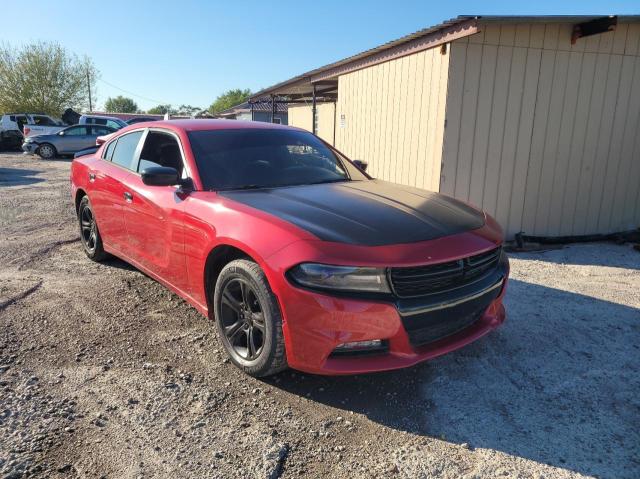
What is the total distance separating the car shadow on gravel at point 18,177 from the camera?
12.5m

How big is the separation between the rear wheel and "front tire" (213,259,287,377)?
2039cm

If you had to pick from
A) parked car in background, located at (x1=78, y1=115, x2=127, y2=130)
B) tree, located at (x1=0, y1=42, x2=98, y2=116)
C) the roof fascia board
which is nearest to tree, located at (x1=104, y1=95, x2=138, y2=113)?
tree, located at (x1=0, y1=42, x2=98, y2=116)

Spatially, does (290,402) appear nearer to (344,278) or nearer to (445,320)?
(344,278)

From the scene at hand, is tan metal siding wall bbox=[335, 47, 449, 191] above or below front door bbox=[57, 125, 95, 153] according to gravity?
above

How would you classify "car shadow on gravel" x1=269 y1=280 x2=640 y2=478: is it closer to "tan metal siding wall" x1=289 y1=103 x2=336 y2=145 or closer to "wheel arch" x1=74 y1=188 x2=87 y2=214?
"wheel arch" x1=74 y1=188 x2=87 y2=214

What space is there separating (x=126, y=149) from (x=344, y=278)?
305 cm

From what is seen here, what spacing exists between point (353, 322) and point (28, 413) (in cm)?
185

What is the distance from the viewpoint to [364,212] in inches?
121

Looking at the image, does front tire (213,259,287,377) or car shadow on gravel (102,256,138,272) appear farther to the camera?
car shadow on gravel (102,256,138,272)

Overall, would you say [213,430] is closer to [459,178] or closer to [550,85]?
[459,178]

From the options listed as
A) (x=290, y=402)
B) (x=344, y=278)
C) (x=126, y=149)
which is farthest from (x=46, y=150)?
(x=344, y=278)

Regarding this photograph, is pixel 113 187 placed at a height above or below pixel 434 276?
above

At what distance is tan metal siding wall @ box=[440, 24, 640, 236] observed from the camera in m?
6.37

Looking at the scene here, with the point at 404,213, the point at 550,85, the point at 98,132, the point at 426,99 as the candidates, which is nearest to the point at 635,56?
the point at 550,85
